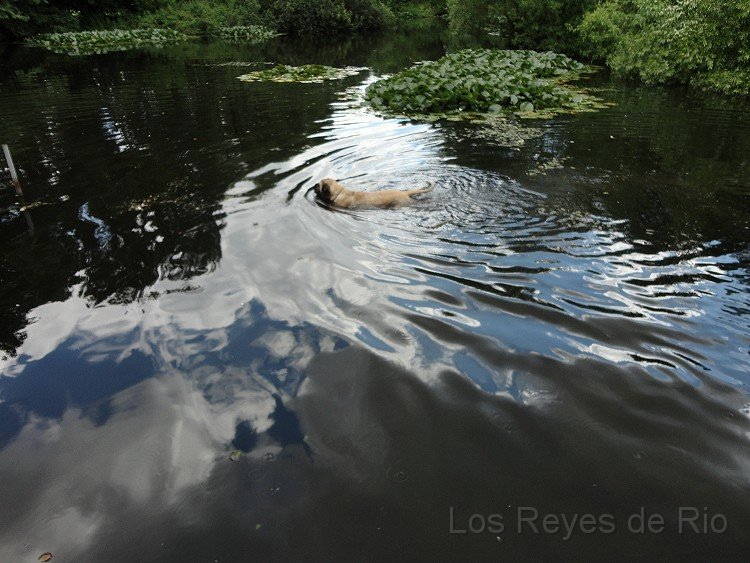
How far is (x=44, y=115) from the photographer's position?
1205 centimetres

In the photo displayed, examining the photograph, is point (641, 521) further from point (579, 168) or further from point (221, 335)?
point (579, 168)

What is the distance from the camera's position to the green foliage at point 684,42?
12.9 meters

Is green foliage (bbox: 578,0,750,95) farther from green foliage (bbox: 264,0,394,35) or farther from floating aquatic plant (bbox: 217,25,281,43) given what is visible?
floating aquatic plant (bbox: 217,25,281,43)

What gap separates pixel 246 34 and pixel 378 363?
39.6 meters

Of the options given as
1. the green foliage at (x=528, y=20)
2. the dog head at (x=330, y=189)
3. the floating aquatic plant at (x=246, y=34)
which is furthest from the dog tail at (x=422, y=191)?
the floating aquatic plant at (x=246, y=34)

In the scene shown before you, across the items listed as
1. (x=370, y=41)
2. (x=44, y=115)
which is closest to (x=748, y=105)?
(x=44, y=115)

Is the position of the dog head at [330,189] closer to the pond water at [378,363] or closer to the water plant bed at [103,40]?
the pond water at [378,363]

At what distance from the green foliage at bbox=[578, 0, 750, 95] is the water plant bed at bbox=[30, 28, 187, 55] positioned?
2698 cm

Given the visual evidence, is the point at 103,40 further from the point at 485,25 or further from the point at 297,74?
the point at 485,25

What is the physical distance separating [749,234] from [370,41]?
106 feet

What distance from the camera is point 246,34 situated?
3659cm

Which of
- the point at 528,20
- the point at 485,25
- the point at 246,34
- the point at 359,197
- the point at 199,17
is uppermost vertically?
the point at 528,20

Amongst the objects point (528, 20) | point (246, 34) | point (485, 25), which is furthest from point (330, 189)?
point (246, 34)

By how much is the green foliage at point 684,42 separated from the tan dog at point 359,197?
11.9 meters
